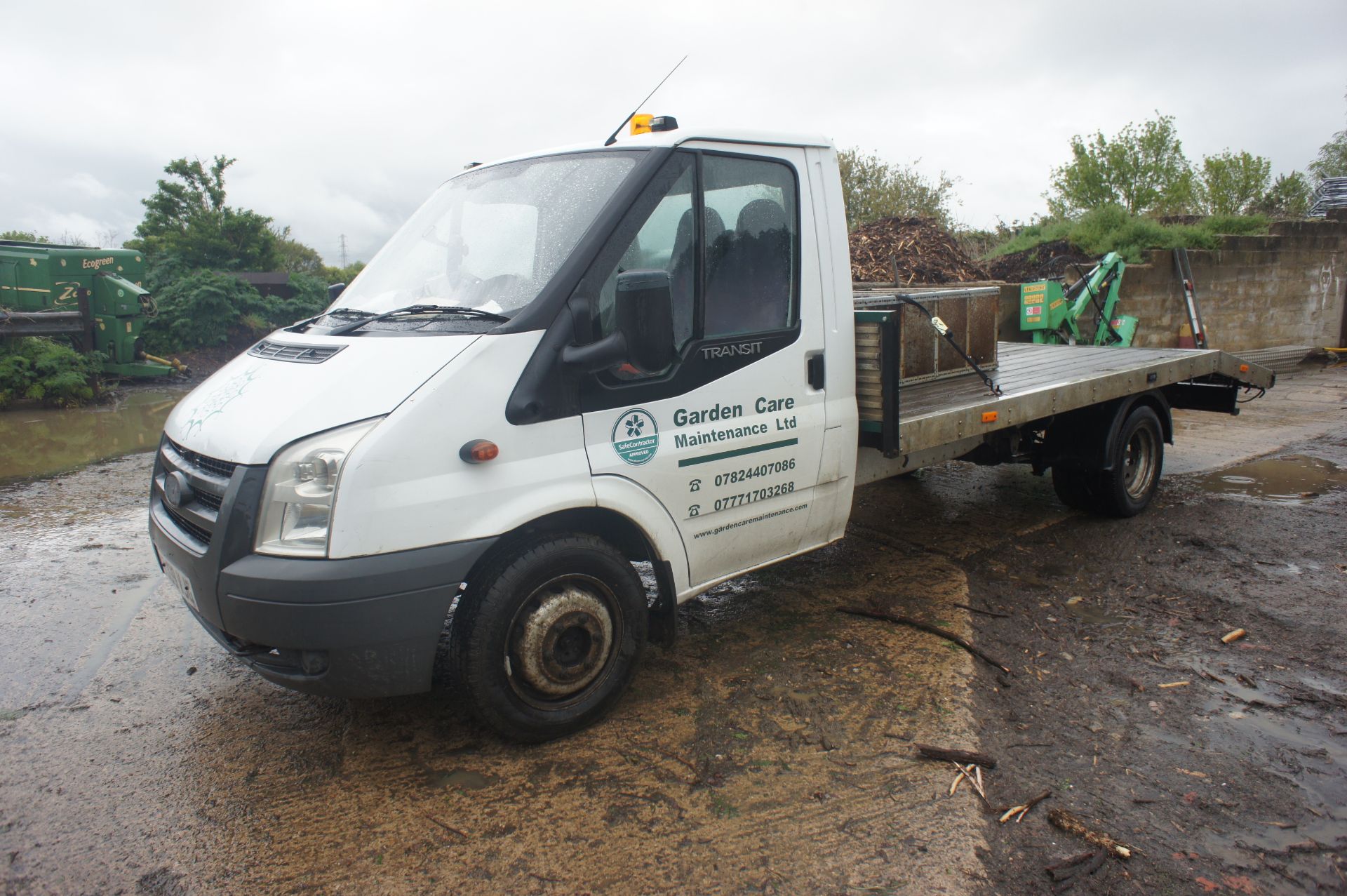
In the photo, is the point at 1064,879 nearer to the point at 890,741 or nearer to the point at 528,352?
the point at 890,741

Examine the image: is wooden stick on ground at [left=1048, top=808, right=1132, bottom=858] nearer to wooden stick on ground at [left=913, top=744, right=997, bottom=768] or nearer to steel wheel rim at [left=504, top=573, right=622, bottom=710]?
wooden stick on ground at [left=913, top=744, right=997, bottom=768]

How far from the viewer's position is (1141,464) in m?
6.16

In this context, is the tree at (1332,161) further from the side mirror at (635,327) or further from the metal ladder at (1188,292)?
the side mirror at (635,327)

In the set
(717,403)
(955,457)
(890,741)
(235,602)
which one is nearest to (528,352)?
(717,403)

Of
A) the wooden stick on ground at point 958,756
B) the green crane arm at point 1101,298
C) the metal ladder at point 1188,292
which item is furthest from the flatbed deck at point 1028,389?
the metal ladder at point 1188,292

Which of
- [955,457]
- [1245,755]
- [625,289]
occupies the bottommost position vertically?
[1245,755]

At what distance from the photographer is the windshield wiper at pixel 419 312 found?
3.05 m

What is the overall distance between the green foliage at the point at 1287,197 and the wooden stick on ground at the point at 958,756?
24.5 metres

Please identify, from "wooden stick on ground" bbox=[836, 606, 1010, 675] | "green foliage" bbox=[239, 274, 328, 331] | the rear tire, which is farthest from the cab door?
"green foliage" bbox=[239, 274, 328, 331]

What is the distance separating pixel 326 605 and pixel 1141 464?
572 centimetres

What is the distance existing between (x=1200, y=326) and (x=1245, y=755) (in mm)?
12859

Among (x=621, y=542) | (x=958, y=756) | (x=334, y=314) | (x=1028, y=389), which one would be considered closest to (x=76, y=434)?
(x=334, y=314)

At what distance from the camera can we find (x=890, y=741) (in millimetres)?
3158

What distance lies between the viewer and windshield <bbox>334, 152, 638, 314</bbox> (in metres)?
3.17
